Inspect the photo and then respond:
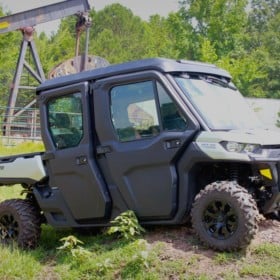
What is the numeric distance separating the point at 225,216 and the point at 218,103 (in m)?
1.29

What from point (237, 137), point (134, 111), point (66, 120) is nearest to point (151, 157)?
point (134, 111)

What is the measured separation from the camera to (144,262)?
179 inches

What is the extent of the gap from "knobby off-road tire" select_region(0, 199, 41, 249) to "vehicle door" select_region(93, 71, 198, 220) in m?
1.20

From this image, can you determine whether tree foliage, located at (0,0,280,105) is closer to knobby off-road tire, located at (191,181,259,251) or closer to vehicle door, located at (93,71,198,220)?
vehicle door, located at (93,71,198,220)

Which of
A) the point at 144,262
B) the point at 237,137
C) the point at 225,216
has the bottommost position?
the point at 144,262

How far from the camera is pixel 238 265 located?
4.40m

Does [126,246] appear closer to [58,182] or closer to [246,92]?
[58,182]

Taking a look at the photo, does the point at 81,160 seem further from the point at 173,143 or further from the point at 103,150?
the point at 173,143

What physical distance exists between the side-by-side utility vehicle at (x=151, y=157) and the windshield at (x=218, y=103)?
0.05ft

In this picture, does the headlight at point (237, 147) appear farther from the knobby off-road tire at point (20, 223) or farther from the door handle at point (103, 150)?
the knobby off-road tire at point (20, 223)

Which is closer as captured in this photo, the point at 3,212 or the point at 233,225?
A: the point at 233,225

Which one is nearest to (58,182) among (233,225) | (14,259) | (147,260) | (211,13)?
(14,259)

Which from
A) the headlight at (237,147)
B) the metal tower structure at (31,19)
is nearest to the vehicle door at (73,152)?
the headlight at (237,147)

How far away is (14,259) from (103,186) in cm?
116
